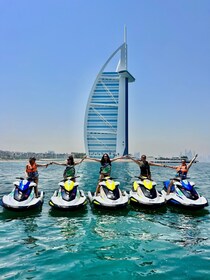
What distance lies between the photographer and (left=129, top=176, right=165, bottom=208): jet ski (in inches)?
411

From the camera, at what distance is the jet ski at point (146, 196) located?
411 inches

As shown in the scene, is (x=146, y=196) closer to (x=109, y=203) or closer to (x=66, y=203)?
(x=109, y=203)

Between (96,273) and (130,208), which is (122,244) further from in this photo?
(130,208)

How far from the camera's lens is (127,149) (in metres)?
104

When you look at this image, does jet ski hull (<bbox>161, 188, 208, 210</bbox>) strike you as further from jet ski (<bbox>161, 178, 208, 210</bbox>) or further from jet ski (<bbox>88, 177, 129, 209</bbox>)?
jet ski (<bbox>88, 177, 129, 209</bbox>)

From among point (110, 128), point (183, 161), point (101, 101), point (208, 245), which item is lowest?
point (208, 245)

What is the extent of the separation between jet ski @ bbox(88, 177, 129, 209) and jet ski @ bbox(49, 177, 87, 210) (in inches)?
23.2

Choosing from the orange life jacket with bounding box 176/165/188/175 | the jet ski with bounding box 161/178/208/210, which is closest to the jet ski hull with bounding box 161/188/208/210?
the jet ski with bounding box 161/178/208/210

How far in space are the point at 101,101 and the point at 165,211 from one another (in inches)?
3631

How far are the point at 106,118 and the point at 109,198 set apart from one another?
91.1 metres

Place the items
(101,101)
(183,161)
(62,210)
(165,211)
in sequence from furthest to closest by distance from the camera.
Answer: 1. (101,101)
2. (183,161)
3. (165,211)
4. (62,210)

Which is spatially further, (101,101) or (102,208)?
(101,101)

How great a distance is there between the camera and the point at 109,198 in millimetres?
10422

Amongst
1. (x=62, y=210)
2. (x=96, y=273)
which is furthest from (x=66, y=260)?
(x=62, y=210)
